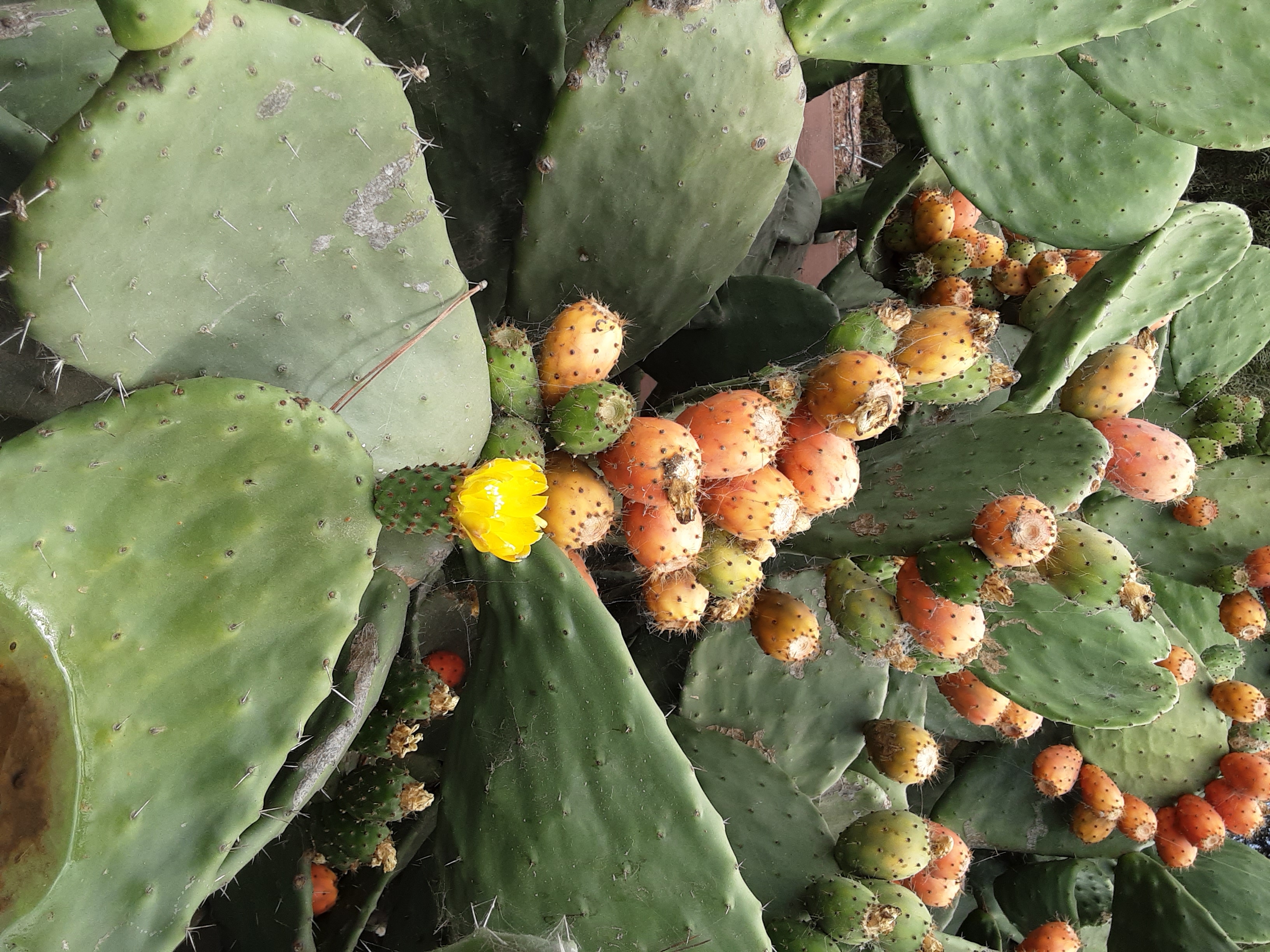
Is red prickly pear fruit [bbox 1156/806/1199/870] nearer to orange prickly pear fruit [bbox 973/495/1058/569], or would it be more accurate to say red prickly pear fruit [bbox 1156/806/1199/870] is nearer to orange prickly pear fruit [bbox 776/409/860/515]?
orange prickly pear fruit [bbox 973/495/1058/569]

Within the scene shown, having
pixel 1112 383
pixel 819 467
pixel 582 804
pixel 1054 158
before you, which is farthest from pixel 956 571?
pixel 1054 158

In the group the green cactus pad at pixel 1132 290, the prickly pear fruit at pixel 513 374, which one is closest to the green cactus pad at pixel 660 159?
the prickly pear fruit at pixel 513 374

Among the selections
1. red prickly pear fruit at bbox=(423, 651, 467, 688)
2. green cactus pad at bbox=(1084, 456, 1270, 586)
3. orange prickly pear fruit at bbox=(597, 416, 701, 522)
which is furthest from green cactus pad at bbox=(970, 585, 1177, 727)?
red prickly pear fruit at bbox=(423, 651, 467, 688)

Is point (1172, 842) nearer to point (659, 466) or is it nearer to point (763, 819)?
point (763, 819)

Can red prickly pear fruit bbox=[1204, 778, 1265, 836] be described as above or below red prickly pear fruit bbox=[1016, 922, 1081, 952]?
above

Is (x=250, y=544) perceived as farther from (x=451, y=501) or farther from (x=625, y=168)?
(x=625, y=168)

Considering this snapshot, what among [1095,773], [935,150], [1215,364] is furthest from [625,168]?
[1215,364]
